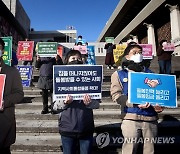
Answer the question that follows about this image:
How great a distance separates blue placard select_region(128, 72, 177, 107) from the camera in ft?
9.42

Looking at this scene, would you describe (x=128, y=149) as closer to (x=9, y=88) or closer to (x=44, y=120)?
(x=9, y=88)

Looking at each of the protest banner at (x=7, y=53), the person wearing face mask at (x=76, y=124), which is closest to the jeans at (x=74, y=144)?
the person wearing face mask at (x=76, y=124)

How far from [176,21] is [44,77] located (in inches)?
581

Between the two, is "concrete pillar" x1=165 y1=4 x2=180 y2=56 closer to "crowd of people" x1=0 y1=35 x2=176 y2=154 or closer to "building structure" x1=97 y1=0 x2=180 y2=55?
"building structure" x1=97 y1=0 x2=180 y2=55

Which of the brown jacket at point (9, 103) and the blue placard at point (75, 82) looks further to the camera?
the blue placard at point (75, 82)

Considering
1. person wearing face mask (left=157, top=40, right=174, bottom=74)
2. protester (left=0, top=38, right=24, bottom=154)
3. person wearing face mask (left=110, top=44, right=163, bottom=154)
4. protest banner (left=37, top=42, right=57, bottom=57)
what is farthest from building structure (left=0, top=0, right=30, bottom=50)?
person wearing face mask (left=110, top=44, right=163, bottom=154)

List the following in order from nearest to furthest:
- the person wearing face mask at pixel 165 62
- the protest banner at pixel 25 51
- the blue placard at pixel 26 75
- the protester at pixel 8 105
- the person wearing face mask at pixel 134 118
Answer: the protester at pixel 8 105 < the person wearing face mask at pixel 134 118 < the blue placard at pixel 26 75 < the person wearing face mask at pixel 165 62 < the protest banner at pixel 25 51

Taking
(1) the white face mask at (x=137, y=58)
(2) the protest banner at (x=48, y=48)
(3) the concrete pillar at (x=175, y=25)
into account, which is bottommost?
(1) the white face mask at (x=137, y=58)

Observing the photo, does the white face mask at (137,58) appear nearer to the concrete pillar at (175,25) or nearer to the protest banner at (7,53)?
the protest banner at (7,53)

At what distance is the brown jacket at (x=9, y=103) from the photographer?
2.68 metres

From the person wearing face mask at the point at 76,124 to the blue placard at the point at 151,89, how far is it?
0.49 meters

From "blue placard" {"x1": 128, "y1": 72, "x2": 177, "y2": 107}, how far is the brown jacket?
1.32 meters

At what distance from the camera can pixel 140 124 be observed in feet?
9.59

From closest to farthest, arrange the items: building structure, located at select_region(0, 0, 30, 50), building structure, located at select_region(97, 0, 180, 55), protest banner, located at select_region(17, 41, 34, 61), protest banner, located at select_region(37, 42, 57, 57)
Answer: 1. protest banner, located at select_region(37, 42, 57, 57)
2. protest banner, located at select_region(17, 41, 34, 61)
3. building structure, located at select_region(97, 0, 180, 55)
4. building structure, located at select_region(0, 0, 30, 50)
